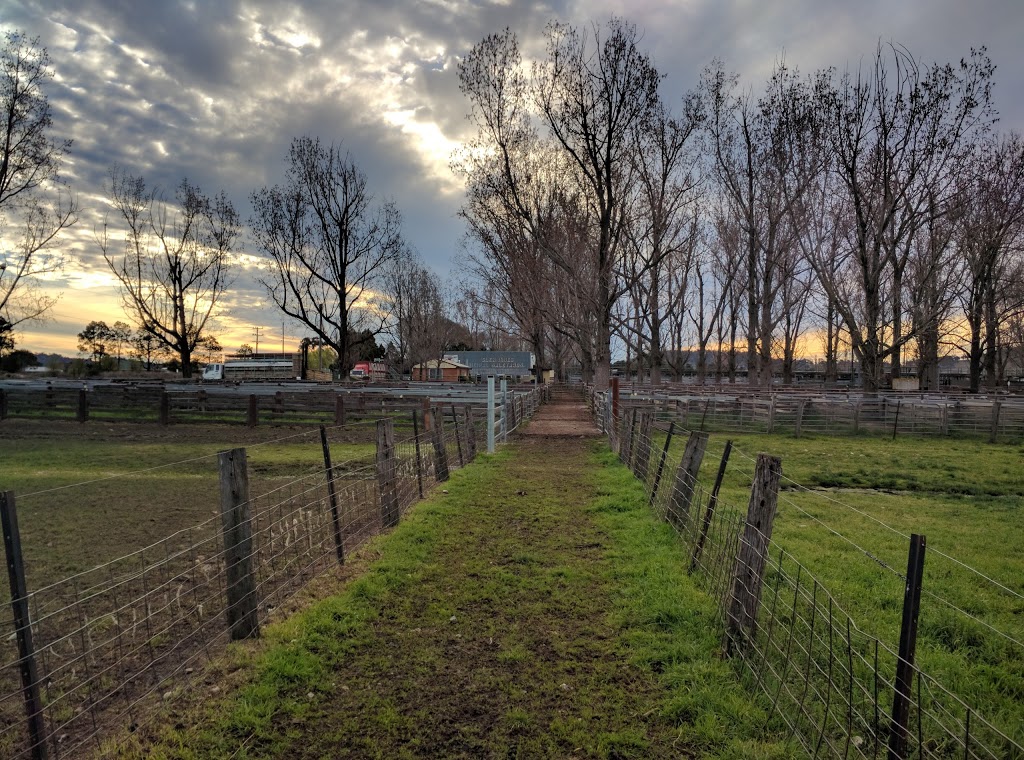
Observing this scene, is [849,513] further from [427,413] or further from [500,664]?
[427,413]

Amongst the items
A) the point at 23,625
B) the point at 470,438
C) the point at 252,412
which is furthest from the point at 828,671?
the point at 252,412

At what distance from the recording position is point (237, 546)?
13.7ft

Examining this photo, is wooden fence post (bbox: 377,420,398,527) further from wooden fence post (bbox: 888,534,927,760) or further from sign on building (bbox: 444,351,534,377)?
sign on building (bbox: 444,351,534,377)

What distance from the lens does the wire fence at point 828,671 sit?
8.46 ft

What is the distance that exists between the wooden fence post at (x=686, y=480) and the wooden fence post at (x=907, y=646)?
3217 mm

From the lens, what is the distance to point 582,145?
76.1 ft

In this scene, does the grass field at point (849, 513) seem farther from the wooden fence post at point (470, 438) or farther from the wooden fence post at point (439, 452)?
the wooden fence post at point (470, 438)

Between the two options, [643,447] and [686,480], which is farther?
[643,447]

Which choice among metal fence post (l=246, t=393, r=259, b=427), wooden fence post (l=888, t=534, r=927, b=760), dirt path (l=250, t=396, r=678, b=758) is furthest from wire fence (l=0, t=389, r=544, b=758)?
metal fence post (l=246, t=393, r=259, b=427)

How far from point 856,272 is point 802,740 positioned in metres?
34.8

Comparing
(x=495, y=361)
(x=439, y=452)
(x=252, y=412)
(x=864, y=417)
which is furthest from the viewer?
(x=495, y=361)

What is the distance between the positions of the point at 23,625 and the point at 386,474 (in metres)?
4.15

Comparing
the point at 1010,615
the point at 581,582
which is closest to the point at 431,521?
the point at 581,582

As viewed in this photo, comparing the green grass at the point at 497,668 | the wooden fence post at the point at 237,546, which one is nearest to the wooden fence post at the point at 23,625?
the green grass at the point at 497,668
